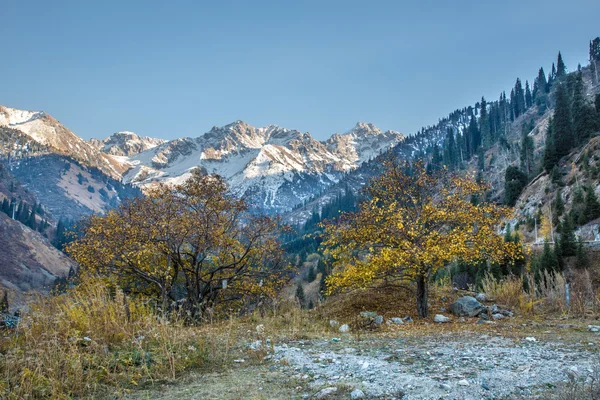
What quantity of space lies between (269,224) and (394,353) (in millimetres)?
9382

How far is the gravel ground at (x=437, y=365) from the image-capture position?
4832 millimetres

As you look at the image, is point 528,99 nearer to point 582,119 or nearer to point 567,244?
point 582,119

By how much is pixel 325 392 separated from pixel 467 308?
9570 mm

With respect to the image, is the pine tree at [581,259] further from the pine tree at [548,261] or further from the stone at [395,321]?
the stone at [395,321]

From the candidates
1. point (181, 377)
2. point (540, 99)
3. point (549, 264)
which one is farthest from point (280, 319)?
point (540, 99)

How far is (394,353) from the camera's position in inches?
279

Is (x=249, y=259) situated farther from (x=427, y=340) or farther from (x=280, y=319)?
(x=427, y=340)

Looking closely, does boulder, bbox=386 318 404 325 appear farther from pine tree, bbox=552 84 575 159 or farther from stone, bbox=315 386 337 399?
pine tree, bbox=552 84 575 159

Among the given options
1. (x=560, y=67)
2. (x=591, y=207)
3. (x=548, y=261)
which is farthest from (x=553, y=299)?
(x=560, y=67)

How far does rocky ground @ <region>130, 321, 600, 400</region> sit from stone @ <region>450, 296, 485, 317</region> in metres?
3.78

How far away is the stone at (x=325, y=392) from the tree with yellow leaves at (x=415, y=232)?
650 cm

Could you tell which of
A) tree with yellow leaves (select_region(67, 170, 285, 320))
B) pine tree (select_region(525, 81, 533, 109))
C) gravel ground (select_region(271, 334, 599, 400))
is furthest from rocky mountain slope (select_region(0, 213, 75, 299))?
pine tree (select_region(525, 81, 533, 109))

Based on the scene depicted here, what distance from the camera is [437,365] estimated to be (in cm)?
603

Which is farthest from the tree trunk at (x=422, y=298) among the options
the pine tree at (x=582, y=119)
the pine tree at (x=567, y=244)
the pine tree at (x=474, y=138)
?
the pine tree at (x=474, y=138)
